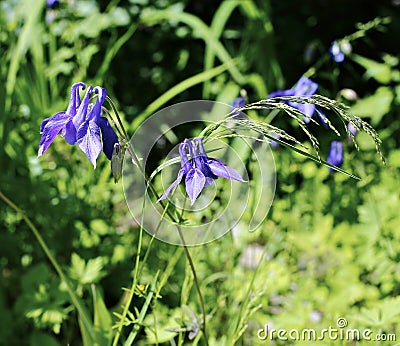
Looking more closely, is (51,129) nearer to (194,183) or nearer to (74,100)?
(74,100)

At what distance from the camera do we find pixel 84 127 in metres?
1.07

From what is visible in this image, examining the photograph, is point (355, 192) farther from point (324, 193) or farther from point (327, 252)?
point (327, 252)

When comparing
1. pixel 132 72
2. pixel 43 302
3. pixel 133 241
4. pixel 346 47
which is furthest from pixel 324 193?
pixel 132 72

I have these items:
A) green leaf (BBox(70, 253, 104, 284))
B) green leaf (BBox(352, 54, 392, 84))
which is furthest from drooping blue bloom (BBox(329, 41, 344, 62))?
green leaf (BBox(70, 253, 104, 284))

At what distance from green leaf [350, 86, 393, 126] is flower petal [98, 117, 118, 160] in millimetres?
1865

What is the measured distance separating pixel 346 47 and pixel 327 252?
75cm

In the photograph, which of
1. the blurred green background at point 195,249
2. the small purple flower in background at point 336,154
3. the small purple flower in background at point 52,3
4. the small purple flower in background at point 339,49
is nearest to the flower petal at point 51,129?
the blurred green background at point 195,249

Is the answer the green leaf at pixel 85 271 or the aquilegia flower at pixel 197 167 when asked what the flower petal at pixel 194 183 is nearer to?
the aquilegia flower at pixel 197 167

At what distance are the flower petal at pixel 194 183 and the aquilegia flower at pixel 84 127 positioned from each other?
0.17m

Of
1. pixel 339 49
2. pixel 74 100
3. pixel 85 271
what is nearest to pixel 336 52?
pixel 339 49

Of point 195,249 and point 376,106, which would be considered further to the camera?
point 376,106

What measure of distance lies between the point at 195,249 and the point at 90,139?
79 cm

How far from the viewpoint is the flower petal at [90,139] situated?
1.05 m

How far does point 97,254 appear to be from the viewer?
2.14 metres
